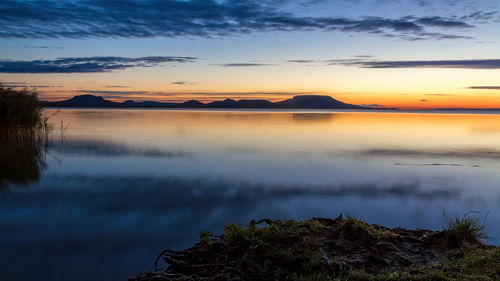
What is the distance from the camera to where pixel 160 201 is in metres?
10.8

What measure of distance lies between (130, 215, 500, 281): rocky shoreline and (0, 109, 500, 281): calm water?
135cm

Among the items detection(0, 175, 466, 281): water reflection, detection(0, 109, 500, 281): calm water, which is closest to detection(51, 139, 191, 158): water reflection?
detection(0, 109, 500, 281): calm water

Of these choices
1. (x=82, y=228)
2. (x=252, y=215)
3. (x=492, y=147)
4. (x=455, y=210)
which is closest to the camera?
(x=82, y=228)

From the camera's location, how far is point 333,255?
6031mm

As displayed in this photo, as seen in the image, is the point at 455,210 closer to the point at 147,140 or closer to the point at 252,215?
the point at 252,215

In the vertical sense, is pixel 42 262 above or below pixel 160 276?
below

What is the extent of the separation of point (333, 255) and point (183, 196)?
643cm

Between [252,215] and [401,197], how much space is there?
521 cm

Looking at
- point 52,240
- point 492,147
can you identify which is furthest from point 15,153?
point 492,147

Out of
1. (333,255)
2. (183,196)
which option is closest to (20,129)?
(183,196)

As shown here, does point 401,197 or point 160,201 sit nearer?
point 160,201

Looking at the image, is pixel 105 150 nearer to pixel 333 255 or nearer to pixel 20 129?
pixel 20 129

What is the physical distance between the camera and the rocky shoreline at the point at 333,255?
517cm

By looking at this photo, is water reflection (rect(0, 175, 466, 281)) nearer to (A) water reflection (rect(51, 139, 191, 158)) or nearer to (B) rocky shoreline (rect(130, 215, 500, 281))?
(B) rocky shoreline (rect(130, 215, 500, 281))
